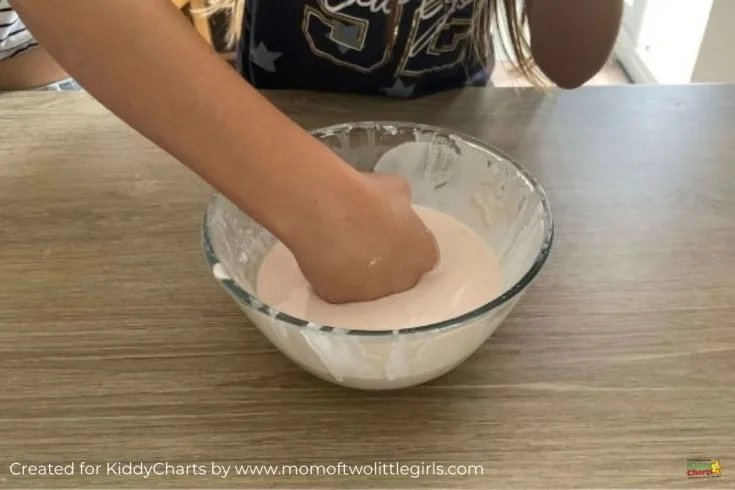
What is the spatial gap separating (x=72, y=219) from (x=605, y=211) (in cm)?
42

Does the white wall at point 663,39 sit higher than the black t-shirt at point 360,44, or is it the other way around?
the black t-shirt at point 360,44

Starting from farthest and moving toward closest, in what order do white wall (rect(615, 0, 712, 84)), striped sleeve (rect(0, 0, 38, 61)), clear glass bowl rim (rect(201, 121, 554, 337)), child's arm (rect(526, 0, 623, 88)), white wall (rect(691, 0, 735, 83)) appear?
white wall (rect(615, 0, 712, 84)), white wall (rect(691, 0, 735, 83)), striped sleeve (rect(0, 0, 38, 61)), child's arm (rect(526, 0, 623, 88)), clear glass bowl rim (rect(201, 121, 554, 337))

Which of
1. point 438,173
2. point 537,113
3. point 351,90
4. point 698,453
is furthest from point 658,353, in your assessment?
point 351,90

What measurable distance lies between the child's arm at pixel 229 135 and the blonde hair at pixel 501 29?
385 mm

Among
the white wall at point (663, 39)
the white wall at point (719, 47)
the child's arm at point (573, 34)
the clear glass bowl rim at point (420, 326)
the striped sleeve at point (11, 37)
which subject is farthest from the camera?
the white wall at point (663, 39)

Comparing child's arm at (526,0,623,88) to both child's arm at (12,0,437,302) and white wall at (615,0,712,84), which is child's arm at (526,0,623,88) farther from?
white wall at (615,0,712,84)

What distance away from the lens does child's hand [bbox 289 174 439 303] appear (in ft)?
1.60

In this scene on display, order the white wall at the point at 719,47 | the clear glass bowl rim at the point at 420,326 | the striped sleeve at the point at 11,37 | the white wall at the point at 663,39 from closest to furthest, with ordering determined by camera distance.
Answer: the clear glass bowl rim at the point at 420,326, the striped sleeve at the point at 11,37, the white wall at the point at 719,47, the white wall at the point at 663,39

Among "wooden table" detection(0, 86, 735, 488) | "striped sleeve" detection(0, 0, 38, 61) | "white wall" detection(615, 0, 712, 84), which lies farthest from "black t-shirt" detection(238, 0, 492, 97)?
"white wall" detection(615, 0, 712, 84)

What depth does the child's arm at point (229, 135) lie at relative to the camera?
0.44 metres

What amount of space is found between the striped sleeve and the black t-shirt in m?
0.29

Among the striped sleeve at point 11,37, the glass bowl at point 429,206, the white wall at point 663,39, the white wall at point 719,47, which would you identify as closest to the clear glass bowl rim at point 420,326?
the glass bowl at point 429,206

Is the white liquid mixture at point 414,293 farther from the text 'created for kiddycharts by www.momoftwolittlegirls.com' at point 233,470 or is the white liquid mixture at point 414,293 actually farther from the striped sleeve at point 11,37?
the striped sleeve at point 11,37

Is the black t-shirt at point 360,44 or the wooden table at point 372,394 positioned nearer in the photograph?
the wooden table at point 372,394
